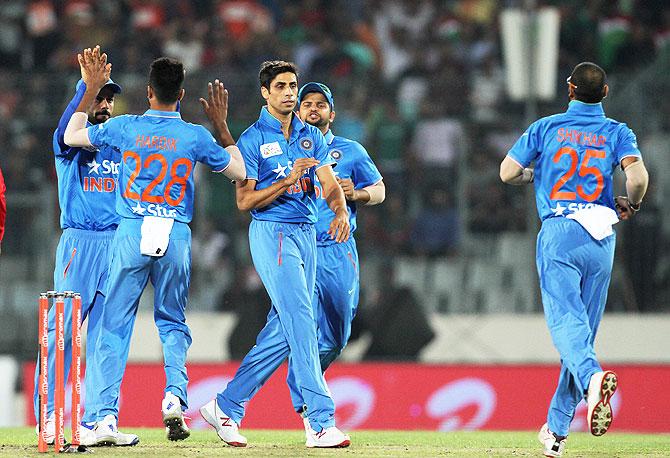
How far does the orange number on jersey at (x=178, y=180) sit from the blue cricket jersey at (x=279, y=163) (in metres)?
0.53

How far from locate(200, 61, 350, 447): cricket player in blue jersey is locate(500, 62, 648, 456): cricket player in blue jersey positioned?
1.32 meters

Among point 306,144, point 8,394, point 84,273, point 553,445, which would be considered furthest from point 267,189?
point 8,394

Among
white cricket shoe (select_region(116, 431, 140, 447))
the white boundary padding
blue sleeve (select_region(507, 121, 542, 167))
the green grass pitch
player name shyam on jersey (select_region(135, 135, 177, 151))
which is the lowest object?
the white boundary padding

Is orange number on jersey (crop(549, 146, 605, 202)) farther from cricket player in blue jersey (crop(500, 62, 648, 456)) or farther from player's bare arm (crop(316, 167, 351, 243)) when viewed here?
player's bare arm (crop(316, 167, 351, 243))

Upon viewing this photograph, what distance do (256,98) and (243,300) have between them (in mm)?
2598

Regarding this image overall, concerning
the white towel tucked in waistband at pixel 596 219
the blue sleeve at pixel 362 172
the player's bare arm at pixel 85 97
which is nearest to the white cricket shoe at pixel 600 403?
the white towel tucked in waistband at pixel 596 219

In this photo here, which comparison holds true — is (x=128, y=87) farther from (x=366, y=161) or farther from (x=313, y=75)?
(x=366, y=161)

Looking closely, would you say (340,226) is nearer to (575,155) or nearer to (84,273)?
(575,155)

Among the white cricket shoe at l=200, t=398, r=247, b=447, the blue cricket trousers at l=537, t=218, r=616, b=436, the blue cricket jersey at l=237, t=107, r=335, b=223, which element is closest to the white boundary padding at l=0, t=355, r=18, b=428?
the white cricket shoe at l=200, t=398, r=247, b=447

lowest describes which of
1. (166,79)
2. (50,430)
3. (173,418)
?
(50,430)

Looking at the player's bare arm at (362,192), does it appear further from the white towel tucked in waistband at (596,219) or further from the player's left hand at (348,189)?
the white towel tucked in waistband at (596,219)

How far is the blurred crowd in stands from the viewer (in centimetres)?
1545

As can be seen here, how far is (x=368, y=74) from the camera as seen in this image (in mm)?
17922

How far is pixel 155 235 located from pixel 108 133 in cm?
74
